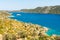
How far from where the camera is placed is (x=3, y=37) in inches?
1145

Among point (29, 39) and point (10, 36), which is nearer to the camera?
point (10, 36)

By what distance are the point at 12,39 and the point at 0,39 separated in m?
1.87

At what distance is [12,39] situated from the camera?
94.0 feet

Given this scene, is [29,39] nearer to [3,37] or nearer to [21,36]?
[21,36]

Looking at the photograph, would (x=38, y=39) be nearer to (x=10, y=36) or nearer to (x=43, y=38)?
(x=43, y=38)

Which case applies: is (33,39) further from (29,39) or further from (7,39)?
(7,39)

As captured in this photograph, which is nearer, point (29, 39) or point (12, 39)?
point (12, 39)

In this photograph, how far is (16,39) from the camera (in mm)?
29000

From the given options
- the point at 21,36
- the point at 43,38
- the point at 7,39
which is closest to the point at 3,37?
the point at 7,39

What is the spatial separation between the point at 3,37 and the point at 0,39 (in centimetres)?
77

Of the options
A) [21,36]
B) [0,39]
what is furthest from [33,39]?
[0,39]

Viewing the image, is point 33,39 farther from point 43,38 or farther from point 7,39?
point 7,39

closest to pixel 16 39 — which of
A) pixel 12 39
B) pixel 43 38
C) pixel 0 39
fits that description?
pixel 12 39

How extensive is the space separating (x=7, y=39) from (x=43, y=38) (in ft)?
19.2
